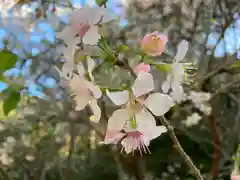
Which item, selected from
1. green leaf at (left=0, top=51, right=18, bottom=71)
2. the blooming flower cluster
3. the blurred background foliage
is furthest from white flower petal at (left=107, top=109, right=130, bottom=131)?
the blurred background foliage

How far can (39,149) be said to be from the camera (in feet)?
5.19

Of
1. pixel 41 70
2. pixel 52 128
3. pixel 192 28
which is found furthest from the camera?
pixel 192 28

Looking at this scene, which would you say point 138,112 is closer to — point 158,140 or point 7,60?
point 7,60

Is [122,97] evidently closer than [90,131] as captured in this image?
Yes

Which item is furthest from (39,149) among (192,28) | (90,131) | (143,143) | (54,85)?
(143,143)

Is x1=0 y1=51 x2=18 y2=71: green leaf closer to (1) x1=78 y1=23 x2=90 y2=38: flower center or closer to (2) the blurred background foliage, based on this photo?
Result: (1) x1=78 y1=23 x2=90 y2=38: flower center

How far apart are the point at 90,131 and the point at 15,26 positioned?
68cm

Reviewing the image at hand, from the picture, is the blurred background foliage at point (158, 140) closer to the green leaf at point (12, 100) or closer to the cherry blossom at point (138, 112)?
the green leaf at point (12, 100)

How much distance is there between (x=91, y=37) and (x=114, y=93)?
0.20 ft

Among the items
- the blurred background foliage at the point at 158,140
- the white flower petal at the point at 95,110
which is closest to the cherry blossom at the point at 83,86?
the white flower petal at the point at 95,110

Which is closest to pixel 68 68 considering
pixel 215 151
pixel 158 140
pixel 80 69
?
pixel 80 69

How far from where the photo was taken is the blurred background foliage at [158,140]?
1.41 metres

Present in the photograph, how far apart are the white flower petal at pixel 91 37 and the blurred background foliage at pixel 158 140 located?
3.04 ft

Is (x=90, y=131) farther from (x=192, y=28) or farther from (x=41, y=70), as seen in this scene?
(x=192, y=28)
